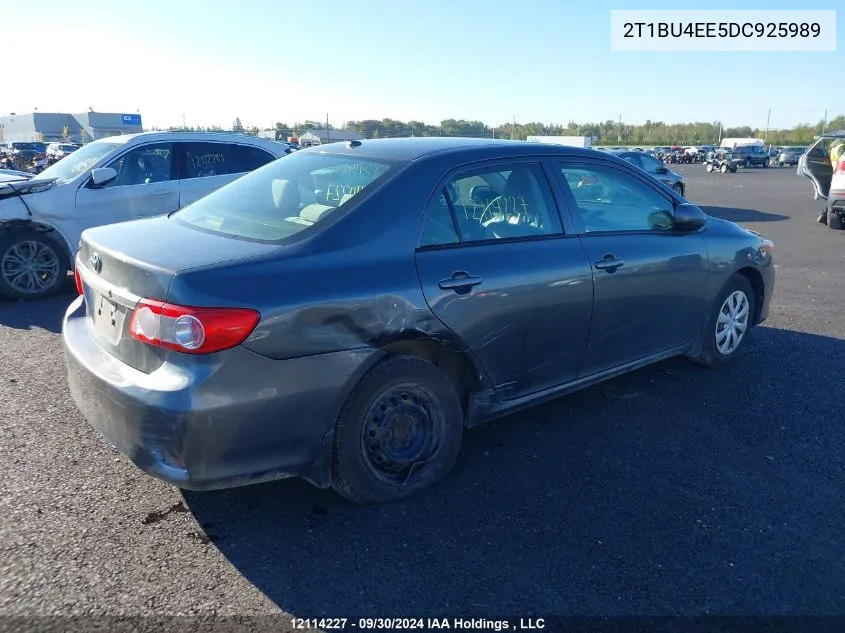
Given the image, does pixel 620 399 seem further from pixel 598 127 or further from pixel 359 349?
pixel 598 127

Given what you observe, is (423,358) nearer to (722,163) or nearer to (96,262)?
(96,262)

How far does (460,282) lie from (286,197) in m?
1.03

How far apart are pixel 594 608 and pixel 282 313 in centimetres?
166

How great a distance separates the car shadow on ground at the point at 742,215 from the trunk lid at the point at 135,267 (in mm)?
14371

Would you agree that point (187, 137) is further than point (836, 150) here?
No

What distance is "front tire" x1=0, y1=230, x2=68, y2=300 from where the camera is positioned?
23.1 ft

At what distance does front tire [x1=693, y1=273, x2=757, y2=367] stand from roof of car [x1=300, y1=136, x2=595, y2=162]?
1.69 m

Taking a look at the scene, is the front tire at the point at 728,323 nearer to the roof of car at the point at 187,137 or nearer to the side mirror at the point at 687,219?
the side mirror at the point at 687,219

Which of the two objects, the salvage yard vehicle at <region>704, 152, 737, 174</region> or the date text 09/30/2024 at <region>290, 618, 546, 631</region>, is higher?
the salvage yard vehicle at <region>704, 152, 737, 174</region>

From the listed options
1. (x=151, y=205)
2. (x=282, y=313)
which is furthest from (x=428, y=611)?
(x=151, y=205)

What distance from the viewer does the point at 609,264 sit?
3879 millimetres

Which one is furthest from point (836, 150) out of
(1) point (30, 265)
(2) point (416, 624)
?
(2) point (416, 624)

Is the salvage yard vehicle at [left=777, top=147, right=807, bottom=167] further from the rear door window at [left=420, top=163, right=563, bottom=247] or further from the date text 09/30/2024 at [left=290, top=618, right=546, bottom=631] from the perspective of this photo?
the date text 09/30/2024 at [left=290, top=618, right=546, bottom=631]

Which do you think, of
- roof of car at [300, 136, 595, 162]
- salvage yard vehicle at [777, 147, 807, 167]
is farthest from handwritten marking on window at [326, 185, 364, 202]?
salvage yard vehicle at [777, 147, 807, 167]
